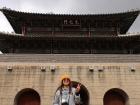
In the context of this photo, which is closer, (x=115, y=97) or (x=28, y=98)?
(x=28, y=98)

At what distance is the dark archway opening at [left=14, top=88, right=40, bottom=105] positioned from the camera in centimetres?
2073

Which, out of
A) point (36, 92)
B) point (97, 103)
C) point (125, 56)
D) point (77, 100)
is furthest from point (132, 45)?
point (77, 100)

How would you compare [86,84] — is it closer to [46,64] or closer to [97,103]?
[97,103]

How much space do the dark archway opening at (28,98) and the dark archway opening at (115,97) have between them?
413cm

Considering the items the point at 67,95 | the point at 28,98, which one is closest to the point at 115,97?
the point at 28,98

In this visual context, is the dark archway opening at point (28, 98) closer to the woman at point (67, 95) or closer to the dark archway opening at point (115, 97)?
the dark archway opening at point (115, 97)

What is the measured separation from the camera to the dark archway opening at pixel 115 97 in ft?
68.4

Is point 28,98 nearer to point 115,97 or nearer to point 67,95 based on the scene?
point 115,97

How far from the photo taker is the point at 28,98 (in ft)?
68.4

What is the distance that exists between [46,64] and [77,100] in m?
14.3

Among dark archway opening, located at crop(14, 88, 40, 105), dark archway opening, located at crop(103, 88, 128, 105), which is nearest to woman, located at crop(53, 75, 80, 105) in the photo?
dark archway opening, located at crop(14, 88, 40, 105)

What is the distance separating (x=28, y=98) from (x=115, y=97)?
5292 millimetres

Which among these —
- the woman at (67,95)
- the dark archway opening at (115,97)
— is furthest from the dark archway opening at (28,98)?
the woman at (67,95)

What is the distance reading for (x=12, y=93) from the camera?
2034 centimetres
